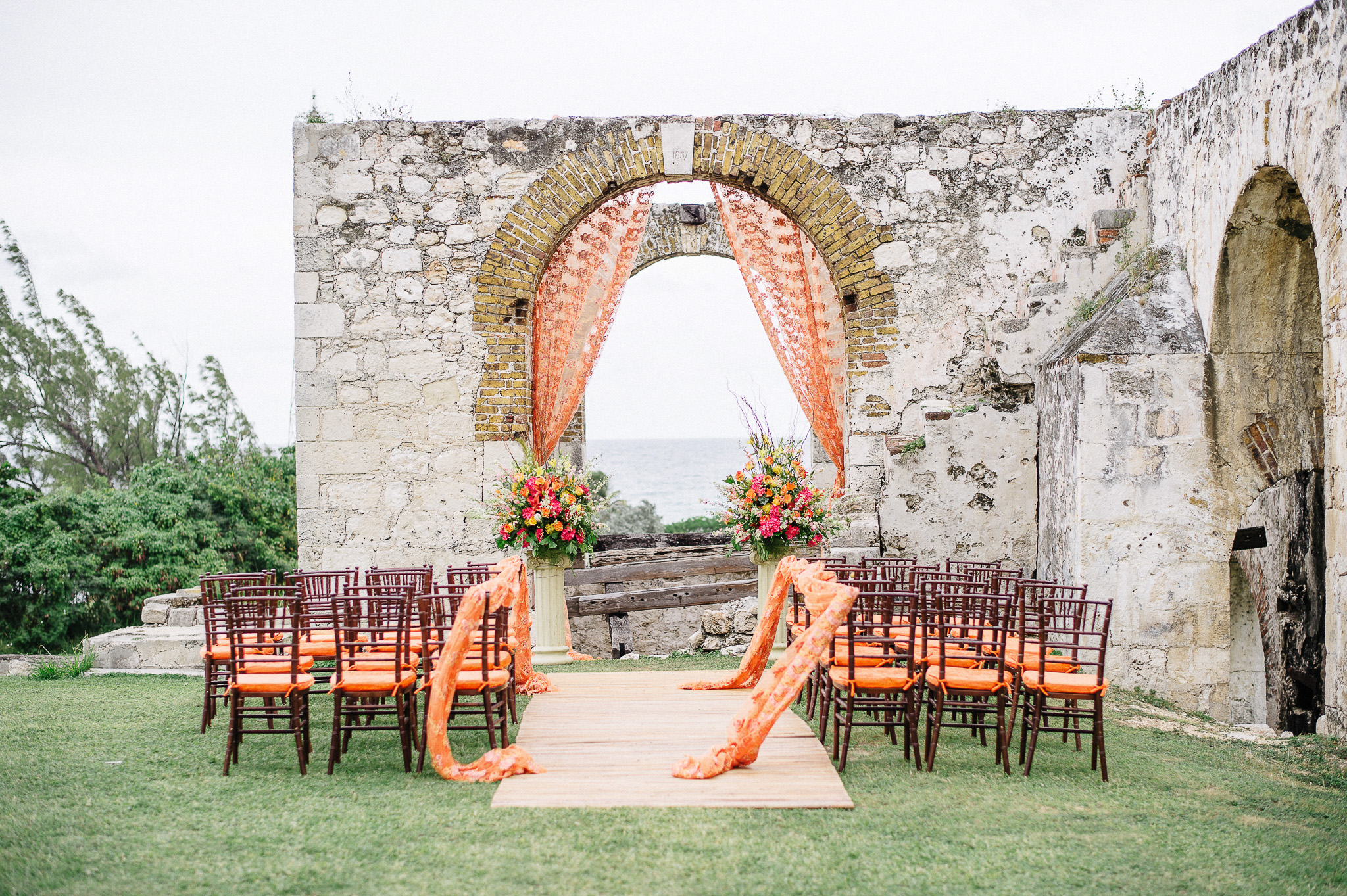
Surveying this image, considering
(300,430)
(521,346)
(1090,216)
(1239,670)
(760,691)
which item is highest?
(1090,216)

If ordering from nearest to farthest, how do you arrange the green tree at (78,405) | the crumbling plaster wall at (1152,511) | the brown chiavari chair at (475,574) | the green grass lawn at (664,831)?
the green grass lawn at (664,831)
the brown chiavari chair at (475,574)
the crumbling plaster wall at (1152,511)
the green tree at (78,405)

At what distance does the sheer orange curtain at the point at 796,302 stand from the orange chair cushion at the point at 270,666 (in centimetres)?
525

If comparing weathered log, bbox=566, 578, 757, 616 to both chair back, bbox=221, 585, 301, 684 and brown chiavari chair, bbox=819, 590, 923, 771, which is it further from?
chair back, bbox=221, 585, 301, 684

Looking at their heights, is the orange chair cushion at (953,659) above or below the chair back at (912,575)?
below

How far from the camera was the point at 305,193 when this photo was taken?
852 cm

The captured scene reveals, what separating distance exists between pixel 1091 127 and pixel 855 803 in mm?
6366

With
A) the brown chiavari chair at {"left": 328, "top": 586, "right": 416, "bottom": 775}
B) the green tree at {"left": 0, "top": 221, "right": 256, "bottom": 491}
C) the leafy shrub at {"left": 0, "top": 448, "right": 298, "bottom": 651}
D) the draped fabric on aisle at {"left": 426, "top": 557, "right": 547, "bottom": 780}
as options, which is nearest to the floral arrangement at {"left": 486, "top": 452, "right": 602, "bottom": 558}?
the brown chiavari chair at {"left": 328, "top": 586, "right": 416, "bottom": 775}

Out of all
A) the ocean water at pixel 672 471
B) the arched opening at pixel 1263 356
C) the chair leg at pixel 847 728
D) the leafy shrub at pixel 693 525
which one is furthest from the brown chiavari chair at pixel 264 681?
the ocean water at pixel 672 471

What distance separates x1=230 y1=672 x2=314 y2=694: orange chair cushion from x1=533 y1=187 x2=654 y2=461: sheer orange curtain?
4.31 m

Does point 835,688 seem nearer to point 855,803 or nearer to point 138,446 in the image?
point 855,803

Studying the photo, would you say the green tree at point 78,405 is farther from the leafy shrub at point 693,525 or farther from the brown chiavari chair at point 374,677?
the brown chiavari chair at point 374,677

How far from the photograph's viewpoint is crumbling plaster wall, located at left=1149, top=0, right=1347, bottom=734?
5.16 meters

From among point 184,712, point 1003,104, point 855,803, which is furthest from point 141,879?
point 1003,104

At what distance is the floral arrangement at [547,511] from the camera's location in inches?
299
